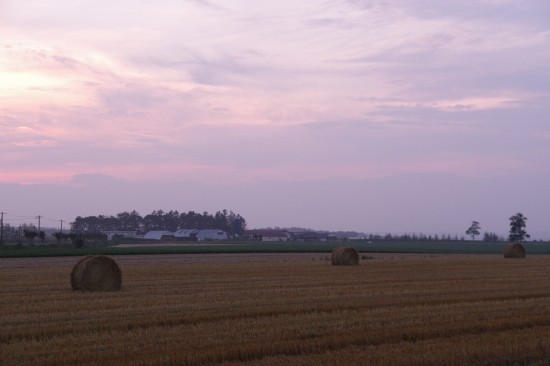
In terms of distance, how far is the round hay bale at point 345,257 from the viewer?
4081 centimetres

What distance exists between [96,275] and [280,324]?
11.3 m

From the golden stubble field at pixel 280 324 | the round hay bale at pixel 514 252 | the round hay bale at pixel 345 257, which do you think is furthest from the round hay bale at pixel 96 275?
the round hay bale at pixel 514 252

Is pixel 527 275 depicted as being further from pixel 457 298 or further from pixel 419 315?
pixel 419 315

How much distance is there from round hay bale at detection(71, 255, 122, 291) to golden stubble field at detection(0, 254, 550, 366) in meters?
0.79

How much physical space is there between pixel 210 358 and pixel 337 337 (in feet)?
8.82

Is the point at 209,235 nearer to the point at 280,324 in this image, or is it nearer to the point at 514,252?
the point at 514,252

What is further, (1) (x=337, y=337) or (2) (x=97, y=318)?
(2) (x=97, y=318)

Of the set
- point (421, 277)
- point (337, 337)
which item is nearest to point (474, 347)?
point (337, 337)

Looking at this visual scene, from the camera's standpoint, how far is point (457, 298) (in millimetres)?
20438

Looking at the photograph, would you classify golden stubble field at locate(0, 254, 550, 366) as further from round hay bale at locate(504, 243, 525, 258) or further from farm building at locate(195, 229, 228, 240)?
farm building at locate(195, 229, 228, 240)

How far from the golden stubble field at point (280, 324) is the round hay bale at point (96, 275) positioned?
0.79 meters

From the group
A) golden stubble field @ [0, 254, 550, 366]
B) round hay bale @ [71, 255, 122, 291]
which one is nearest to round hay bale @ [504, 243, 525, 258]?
golden stubble field @ [0, 254, 550, 366]

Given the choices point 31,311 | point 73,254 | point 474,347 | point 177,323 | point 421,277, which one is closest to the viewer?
point 474,347

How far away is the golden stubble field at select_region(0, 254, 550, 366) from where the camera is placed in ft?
39.2
